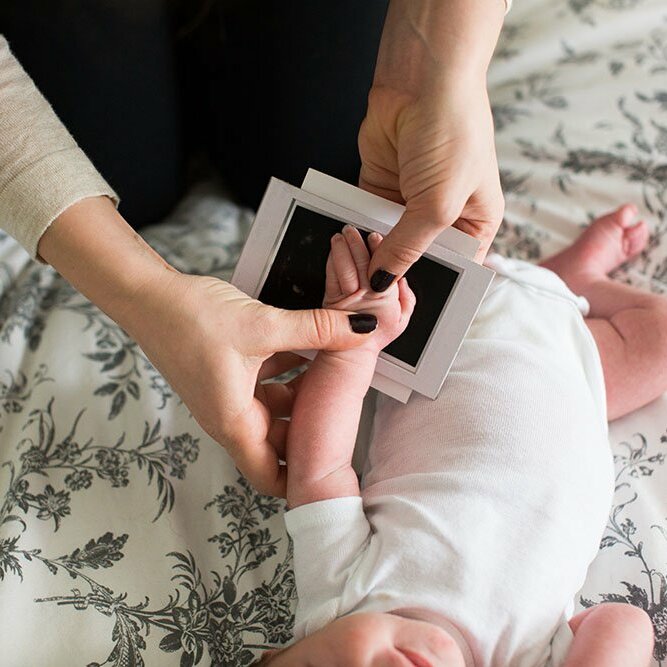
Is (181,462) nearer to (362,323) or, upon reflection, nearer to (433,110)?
(362,323)

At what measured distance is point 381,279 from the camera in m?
0.78

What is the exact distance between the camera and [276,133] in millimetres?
1169

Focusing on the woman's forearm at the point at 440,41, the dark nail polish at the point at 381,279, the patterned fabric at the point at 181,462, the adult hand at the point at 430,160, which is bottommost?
the patterned fabric at the point at 181,462

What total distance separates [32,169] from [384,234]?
1.26ft

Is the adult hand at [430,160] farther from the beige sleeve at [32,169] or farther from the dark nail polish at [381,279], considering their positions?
the beige sleeve at [32,169]

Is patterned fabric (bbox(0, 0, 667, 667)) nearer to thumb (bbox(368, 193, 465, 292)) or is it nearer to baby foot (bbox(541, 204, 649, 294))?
baby foot (bbox(541, 204, 649, 294))

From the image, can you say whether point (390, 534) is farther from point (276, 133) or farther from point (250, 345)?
point (276, 133)

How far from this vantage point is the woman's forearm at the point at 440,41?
738mm

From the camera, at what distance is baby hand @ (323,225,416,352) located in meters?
0.80

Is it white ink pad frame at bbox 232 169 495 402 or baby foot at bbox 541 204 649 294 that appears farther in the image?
baby foot at bbox 541 204 649 294

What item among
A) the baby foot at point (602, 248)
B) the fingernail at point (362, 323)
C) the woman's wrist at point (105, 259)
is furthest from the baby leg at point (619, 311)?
the woman's wrist at point (105, 259)

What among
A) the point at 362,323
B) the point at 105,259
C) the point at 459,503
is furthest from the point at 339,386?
the point at 105,259

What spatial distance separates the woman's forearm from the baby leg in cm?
44

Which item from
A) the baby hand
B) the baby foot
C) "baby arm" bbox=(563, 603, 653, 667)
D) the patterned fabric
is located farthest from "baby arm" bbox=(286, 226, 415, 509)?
the baby foot
